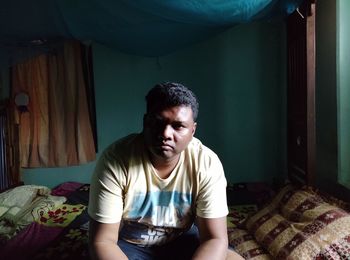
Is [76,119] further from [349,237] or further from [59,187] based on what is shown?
[349,237]

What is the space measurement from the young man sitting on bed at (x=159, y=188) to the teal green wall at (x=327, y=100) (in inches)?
38.7

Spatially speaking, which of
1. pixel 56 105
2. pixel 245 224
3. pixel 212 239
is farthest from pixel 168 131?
pixel 56 105

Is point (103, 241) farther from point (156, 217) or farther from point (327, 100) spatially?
point (327, 100)

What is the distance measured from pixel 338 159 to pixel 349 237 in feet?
2.19

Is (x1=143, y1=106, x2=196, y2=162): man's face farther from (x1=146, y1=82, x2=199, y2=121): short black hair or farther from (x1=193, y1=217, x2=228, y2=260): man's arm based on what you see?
(x1=193, y1=217, x2=228, y2=260): man's arm

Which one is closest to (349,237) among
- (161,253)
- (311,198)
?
(311,198)

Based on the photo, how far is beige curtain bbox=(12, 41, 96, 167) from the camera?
2.75 m

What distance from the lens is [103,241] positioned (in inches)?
39.6

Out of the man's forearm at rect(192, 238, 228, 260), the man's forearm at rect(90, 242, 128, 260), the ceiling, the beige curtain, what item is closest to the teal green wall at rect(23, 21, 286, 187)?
the beige curtain

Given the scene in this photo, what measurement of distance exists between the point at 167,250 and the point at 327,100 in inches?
52.5

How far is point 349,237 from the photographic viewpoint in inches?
46.6

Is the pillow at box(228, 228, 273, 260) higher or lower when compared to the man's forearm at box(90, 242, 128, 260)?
lower

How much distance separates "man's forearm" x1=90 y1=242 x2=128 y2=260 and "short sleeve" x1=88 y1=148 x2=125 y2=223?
76 mm

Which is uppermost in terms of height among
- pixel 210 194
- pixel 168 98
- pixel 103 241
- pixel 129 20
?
pixel 129 20
